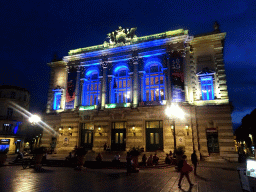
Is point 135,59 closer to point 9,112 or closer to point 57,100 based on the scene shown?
point 57,100

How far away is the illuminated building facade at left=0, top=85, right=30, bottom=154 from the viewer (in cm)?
4750

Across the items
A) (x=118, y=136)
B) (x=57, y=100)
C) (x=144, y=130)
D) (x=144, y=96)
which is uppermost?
(x=57, y=100)

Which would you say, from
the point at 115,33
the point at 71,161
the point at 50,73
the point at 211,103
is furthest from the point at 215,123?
the point at 50,73

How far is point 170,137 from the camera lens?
25.2m

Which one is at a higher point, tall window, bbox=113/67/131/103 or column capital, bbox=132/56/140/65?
column capital, bbox=132/56/140/65

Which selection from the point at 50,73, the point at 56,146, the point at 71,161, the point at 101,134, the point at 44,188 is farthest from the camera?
the point at 50,73

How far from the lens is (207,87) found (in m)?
26.2

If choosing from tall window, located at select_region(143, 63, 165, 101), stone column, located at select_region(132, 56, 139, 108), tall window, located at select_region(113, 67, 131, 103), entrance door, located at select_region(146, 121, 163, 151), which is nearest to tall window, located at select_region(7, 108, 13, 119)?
tall window, located at select_region(113, 67, 131, 103)

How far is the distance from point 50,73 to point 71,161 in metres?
21.6

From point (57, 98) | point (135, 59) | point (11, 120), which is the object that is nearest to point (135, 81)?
point (135, 59)

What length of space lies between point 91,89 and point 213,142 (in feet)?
66.9

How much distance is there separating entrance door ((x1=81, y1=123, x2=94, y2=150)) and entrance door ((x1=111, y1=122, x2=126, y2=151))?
3842mm

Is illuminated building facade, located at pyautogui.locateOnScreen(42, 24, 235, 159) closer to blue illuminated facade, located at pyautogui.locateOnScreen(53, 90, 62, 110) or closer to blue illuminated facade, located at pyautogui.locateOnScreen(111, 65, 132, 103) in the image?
blue illuminated facade, located at pyautogui.locateOnScreen(111, 65, 132, 103)

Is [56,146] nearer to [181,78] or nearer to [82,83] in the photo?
[82,83]
